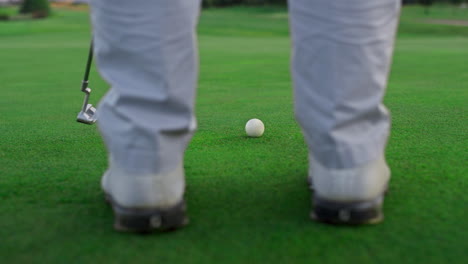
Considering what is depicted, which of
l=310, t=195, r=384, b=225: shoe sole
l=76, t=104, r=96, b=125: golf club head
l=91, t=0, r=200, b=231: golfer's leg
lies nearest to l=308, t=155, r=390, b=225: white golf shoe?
l=310, t=195, r=384, b=225: shoe sole

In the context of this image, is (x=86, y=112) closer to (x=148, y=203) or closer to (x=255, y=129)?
(x=255, y=129)

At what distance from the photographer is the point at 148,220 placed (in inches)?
62.7

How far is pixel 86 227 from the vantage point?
1663mm

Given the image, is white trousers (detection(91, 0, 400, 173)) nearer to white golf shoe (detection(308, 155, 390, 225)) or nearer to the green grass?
white golf shoe (detection(308, 155, 390, 225))

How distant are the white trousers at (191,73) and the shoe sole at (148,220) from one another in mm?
116

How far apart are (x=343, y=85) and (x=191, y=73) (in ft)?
1.38

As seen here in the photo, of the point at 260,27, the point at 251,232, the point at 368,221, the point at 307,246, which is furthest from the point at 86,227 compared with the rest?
the point at 260,27

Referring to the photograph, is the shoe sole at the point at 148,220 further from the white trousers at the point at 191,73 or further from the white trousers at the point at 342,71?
the white trousers at the point at 342,71

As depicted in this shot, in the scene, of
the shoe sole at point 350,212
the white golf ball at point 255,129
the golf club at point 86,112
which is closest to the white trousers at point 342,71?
the shoe sole at point 350,212

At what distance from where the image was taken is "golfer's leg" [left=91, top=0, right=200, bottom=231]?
4.95 ft

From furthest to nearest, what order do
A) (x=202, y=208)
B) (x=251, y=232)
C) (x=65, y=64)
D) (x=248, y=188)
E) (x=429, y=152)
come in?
(x=65, y=64) < (x=429, y=152) < (x=248, y=188) < (x=202, y=208) < (x=251, y=232)

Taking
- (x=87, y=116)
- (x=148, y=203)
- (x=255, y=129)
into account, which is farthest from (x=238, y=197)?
(x=255, y=129)

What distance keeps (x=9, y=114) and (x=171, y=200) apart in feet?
9.80

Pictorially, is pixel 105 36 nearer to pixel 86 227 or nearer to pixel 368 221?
pixel 86 227
